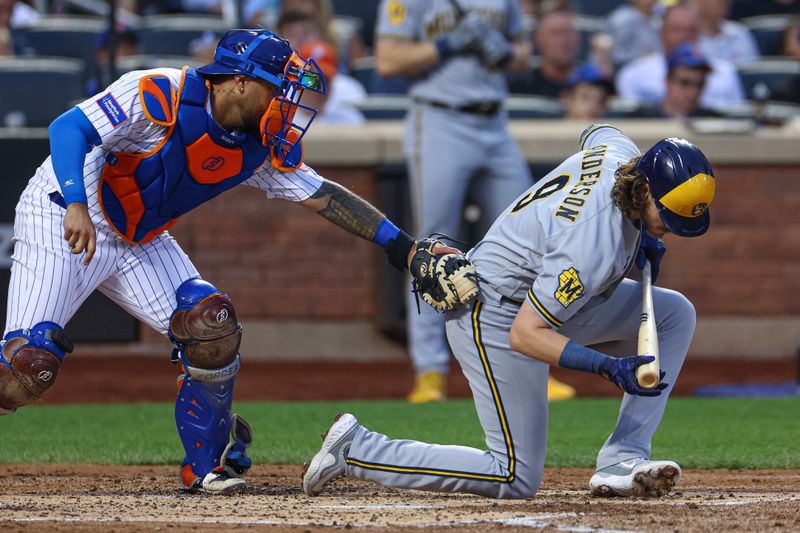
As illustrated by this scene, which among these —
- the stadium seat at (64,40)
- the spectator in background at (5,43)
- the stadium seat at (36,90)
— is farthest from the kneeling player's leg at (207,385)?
the stadium seat at (64,40)

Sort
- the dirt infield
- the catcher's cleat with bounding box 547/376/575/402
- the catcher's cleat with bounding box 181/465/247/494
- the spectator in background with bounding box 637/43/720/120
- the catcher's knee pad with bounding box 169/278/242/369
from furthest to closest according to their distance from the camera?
the spectator in background with bounding box 637/43/720/120, the catcher's cleat with bounding box 547/376/575/402, the catcher's cleat with bounding box 181/465/247/494, the catcher's knee pad with bounding box 169/278/242/369, the dirt infield

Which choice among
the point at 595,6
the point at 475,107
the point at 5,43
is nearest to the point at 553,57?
the point at 595,6

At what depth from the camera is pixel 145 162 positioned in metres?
4.99

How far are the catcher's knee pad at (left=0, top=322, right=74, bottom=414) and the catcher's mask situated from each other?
1.05 metres

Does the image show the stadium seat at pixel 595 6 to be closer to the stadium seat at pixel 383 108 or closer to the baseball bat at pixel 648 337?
the stadium seat at pixel 383 108

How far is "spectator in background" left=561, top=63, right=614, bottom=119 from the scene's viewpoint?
35.4 ft

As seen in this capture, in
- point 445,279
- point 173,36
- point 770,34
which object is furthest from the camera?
point 770,34

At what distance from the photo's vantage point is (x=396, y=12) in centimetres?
816

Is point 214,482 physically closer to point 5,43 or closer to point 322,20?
point 322,20

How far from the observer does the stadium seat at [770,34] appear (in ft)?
41.1

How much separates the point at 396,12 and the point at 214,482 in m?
3.87

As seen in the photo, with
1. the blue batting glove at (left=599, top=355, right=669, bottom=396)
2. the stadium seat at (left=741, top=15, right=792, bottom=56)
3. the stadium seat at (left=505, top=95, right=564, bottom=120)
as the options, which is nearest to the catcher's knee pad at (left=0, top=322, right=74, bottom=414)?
the blue batting glove at (left=599, top=355, right=669, bottom=396)

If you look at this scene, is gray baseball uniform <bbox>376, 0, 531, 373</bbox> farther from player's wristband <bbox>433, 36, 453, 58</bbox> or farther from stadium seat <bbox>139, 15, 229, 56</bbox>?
stadium seat <bbox>139, 15, 229, 56</bbox>

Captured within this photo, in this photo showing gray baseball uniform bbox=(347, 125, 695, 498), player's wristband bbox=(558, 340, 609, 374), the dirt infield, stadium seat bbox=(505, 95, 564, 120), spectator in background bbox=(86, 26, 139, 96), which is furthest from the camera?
stadium seat bbox=(505, 95, 564, 120)
